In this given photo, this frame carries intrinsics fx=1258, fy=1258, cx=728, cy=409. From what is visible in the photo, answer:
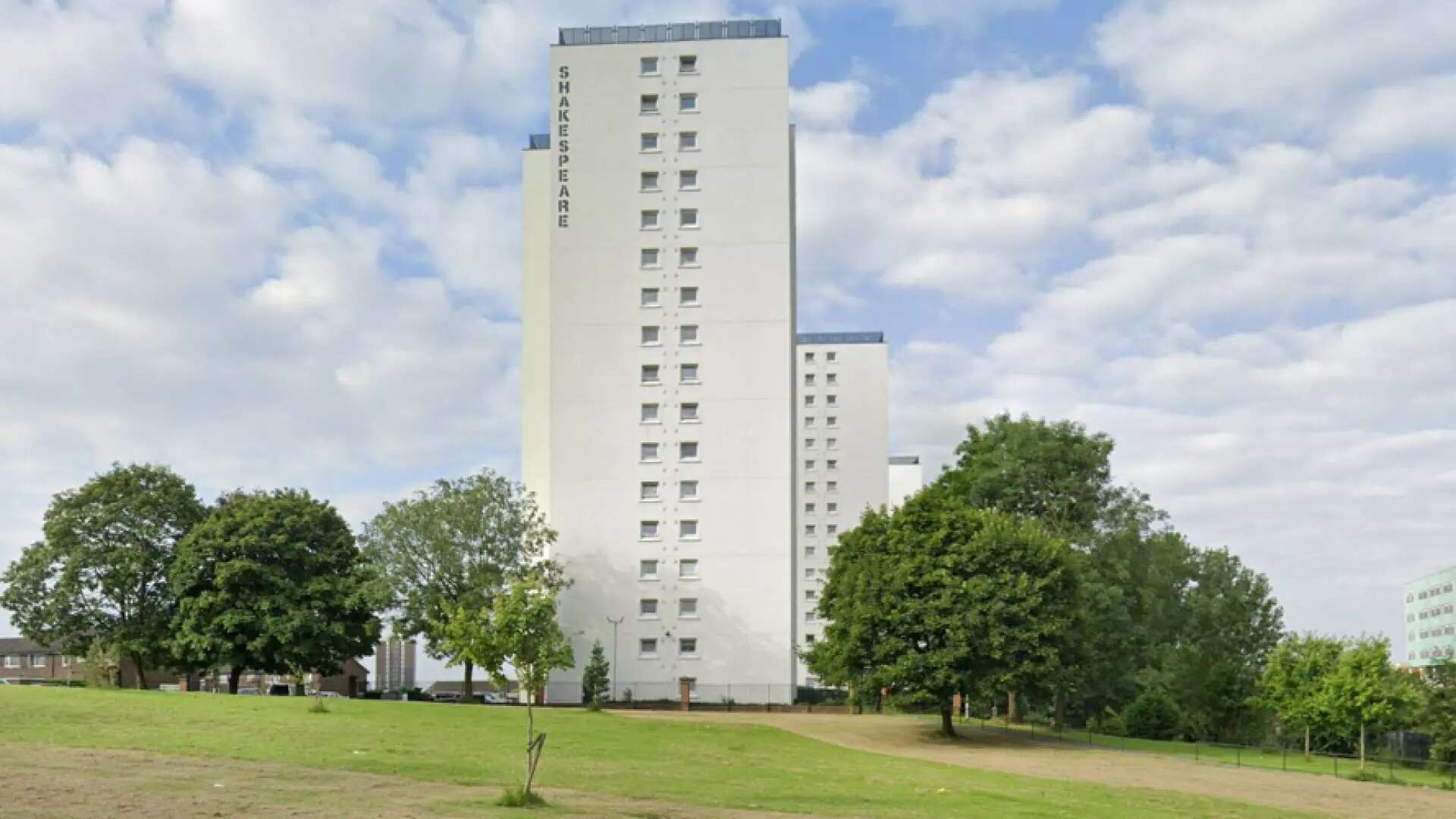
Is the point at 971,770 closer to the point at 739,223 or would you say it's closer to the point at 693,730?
the point at 693,730

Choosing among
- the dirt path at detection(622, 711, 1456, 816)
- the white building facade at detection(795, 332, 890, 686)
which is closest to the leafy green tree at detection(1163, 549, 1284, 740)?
the dirt path at detection(622, 711, 1456, 816)

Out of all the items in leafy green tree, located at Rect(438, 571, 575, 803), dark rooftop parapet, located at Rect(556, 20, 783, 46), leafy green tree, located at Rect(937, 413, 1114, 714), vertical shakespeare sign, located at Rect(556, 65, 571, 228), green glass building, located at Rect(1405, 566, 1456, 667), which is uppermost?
dark rooftop parapet, located at Rect(556, 20, 783, 46)

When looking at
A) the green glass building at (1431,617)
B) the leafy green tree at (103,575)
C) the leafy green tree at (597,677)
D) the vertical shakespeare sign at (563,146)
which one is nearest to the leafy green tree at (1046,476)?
the leafy green tree at (597,677)

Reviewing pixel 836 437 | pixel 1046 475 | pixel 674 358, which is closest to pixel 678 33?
pixel 674 358

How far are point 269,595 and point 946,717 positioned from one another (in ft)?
125

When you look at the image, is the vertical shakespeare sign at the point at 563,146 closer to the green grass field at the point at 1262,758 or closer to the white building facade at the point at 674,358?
the white building facade at the point at 674,358

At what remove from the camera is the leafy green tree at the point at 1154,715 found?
262 feet

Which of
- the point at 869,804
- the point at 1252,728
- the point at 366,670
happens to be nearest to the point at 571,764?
the point at 869,804

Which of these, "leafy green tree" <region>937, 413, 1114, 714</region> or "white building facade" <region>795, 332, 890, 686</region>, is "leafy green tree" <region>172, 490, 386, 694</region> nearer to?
"leafy green tree" <region>937, 413, 1114, 714</region>

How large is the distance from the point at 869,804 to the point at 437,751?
12.8 m

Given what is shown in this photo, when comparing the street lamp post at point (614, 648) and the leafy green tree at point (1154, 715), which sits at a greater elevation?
the street lamp post at point (614, 648)

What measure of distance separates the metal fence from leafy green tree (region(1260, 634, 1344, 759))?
195 centimetres

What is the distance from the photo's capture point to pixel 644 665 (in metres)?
77.4

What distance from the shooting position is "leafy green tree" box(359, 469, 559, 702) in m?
70.9
